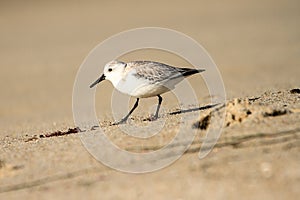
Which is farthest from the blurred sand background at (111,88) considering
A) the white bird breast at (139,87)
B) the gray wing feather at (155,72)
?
the gray wing feather at (155,72)

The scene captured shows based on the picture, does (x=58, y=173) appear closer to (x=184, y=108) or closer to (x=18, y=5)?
(x=184, y=108)

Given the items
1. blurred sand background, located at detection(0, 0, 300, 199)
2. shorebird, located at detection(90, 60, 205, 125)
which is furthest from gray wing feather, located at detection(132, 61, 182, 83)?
blurred sand background, located at detection(0, 0, 300, 199)

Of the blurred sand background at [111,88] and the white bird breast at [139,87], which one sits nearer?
the blurred sand background at [111,88]

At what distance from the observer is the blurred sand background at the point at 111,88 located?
13.8 feet

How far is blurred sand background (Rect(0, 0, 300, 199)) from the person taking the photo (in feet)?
13.8

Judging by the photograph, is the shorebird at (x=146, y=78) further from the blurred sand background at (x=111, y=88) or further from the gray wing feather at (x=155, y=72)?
the blurred sand background at (x=111, y=88)

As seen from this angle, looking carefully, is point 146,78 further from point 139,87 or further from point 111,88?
point 111,88

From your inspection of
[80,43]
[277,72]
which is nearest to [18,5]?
[80,43]

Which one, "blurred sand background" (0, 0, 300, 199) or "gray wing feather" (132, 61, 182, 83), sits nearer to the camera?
"blurred sand background" (0, 0, 300, 199)

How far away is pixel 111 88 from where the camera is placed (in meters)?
11.8

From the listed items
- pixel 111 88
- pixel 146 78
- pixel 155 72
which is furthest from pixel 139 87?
pixel 111 88

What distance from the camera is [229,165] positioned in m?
4.36

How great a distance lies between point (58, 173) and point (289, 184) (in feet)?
5.73

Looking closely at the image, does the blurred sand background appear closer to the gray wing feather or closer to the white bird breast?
the white bird breast
